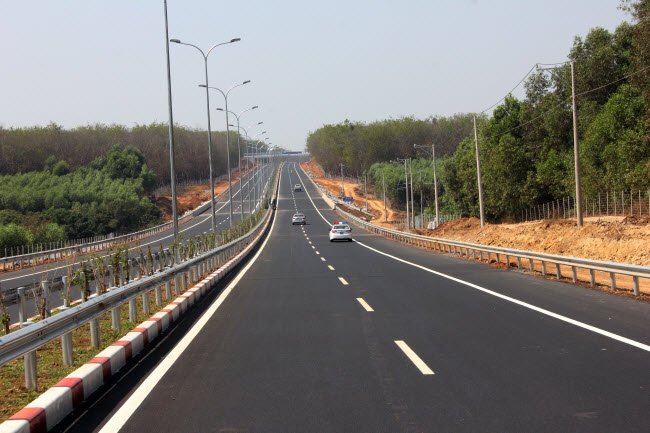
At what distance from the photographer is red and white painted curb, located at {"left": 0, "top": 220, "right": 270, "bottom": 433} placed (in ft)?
19.3

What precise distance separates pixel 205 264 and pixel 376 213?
9416cm

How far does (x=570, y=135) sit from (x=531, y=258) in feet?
167

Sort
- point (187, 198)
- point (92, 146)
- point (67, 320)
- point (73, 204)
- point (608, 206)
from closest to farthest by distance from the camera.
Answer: point (67, 320)
point (608, 206)
point (73, 204)
point (187, 198)
point (92, 146)

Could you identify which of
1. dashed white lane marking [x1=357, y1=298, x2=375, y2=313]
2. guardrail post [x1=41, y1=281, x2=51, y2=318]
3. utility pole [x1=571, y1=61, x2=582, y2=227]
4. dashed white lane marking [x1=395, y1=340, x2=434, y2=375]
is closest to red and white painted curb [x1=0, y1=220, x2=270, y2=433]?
guardrail post [x1=41, y1=281, x2=51, y2=318]

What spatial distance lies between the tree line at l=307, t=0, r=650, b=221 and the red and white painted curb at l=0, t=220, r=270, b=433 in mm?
41709

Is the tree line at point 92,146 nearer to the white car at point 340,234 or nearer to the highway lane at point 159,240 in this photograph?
the highway lane at point 159,240

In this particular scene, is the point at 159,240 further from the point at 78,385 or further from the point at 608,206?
the point at 78,385

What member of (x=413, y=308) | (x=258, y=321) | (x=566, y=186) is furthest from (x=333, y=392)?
(x=566, y=186)

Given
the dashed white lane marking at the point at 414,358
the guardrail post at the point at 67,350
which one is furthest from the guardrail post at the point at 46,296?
the dashed white lane marking at the point at 414,358

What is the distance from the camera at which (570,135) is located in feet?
229

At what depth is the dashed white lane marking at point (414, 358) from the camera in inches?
323

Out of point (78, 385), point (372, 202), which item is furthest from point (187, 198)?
point (78, 385)

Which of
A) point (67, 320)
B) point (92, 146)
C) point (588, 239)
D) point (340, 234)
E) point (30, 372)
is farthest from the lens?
point (92, 146)

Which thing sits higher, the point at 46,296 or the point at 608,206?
the point at 46,296
